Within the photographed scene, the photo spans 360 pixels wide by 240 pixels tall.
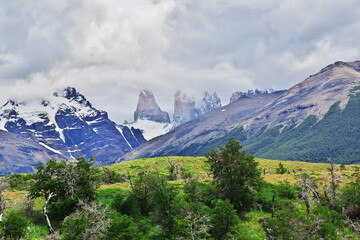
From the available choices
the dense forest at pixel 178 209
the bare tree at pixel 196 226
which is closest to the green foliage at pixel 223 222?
the dense forest at pixel 178 209

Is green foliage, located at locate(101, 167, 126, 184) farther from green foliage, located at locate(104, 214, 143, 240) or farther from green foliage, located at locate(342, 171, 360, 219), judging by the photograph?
green foliage, located at locate(342, 171, 360, 219)

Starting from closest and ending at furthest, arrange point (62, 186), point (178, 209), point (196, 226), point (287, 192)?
point (196, 226) → point (178, 209) → point (62, 186) → point (287, 192)

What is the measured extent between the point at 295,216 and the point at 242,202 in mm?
15055

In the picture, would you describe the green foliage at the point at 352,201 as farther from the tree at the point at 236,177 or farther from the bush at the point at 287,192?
the tree at the point at 236,177

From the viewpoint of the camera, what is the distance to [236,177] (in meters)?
45.2

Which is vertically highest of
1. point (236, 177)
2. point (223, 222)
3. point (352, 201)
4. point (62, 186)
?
point (62, 186)

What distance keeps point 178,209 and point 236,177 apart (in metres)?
14.0

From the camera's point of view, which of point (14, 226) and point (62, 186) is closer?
point (14, 226)

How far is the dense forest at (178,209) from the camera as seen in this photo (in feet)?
103

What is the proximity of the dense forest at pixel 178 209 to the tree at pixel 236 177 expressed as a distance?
17 cm

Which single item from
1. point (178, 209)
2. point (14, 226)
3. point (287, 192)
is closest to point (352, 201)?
point (287, 192)

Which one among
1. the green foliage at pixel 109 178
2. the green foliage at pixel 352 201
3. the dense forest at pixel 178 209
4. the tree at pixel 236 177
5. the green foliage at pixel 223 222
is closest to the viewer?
the dense forest at pixel 178 209

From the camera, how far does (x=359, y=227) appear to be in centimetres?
3491

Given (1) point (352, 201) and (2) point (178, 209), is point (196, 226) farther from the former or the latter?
(1) point (352, 201)
